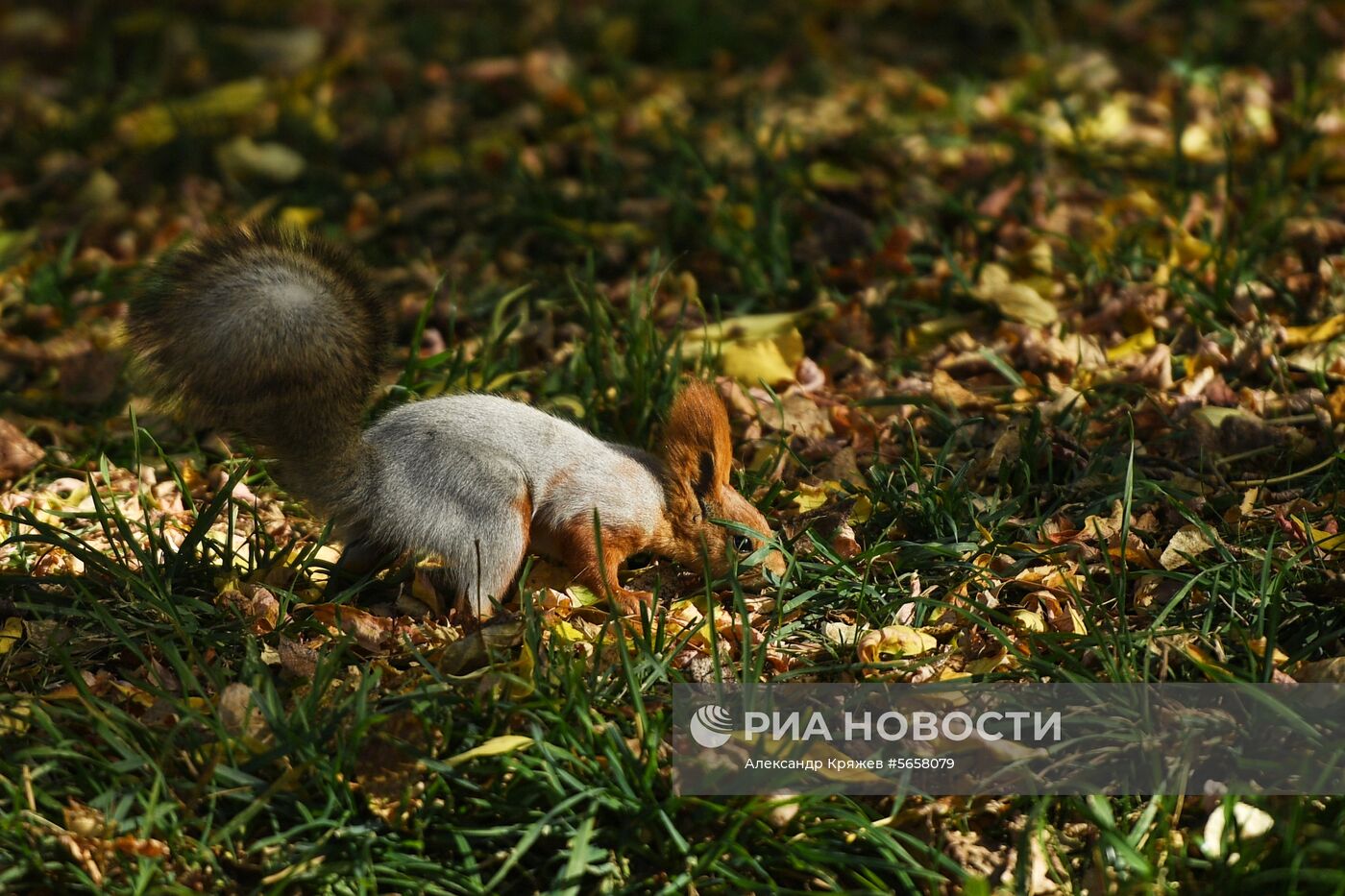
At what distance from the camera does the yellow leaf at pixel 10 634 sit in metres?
2.91

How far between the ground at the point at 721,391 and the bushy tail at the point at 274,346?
29 centimetres

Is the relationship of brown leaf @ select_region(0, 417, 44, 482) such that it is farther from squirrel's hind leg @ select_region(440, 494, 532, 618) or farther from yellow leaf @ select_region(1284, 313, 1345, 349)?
yellow leaf @ select_region(1284, 313, 1345, 349)

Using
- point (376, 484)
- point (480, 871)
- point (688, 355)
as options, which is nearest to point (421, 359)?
point (688, 355)

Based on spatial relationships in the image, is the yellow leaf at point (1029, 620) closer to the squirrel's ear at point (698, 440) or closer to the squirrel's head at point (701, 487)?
the squirrel's head at point (701, 487)

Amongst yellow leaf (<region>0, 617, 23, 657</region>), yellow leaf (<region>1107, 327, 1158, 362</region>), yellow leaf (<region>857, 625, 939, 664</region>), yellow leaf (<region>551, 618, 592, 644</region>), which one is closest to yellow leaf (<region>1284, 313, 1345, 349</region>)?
yellow leaf (<region>1107, 327, 1158, 362</region>)

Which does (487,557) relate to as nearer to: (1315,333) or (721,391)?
(721,391)

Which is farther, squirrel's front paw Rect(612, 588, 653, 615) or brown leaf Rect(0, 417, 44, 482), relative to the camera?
brown leaf Rect(0, 417, 44, 482)

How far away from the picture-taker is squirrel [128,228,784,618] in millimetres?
2732

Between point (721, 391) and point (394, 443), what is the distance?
47.8 inches

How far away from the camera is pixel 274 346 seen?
8.86 feet

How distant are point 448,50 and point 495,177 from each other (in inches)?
67.6

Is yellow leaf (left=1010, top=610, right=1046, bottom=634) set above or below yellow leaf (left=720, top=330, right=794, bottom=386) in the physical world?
below

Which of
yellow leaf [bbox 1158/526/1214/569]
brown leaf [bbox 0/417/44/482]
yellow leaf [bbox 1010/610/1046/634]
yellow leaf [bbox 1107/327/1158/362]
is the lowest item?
yellow leaf [bbox 1010/610/1046/634]

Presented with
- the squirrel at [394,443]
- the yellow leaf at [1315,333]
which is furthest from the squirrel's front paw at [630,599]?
the yellow leaf at [1315,333]
